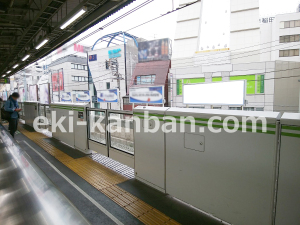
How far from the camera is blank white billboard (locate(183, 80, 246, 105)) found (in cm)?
1049

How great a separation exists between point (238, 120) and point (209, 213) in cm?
128

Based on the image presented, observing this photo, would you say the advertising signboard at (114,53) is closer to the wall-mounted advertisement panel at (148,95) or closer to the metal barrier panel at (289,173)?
the wall-mounted advertisement panel at (148,95)

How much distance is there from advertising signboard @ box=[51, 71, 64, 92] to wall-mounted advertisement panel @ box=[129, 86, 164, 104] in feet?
78.0

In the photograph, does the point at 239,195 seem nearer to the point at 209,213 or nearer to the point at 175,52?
the point at 209,213

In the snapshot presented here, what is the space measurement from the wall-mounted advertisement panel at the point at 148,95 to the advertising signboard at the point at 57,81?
23786mm

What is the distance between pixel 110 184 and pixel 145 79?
68.9 feet

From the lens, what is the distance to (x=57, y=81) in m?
34.4

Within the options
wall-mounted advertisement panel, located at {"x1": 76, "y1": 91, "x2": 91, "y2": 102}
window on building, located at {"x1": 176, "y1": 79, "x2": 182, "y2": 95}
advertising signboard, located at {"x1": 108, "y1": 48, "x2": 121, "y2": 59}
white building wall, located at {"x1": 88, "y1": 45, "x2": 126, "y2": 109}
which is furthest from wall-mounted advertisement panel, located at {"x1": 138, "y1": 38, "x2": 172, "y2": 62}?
wall-mounted advertisement panel, located at {"x1": 76, "y1": 91, "x2": 91, "y2": 102}

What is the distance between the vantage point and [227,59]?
18.4m

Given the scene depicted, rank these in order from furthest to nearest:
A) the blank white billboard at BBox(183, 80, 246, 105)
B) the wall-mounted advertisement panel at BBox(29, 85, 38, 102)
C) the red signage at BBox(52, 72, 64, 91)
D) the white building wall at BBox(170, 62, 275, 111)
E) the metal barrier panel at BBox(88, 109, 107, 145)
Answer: the red signage at BBox(52, 72, 64, 91)
the wall-mounted advertisement panel at BBox(29, 85, 38, 102)
the white building wall at BBox(170, 62, 275, 111)
the blank white billboard at BBox(183, 80, 246, 105)
the metal barrier panel at BBox(88, 109, 107, 145)

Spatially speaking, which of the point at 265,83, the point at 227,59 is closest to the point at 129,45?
the point at 227,59

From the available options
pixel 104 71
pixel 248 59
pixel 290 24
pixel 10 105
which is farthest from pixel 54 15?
pixel 290 24

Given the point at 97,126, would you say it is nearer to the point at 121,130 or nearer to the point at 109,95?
the point at 121,130

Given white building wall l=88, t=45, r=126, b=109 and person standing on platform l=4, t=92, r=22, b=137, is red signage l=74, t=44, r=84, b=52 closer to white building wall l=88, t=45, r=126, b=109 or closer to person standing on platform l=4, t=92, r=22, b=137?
white building wall l=88, t=45, r=126, b=109
